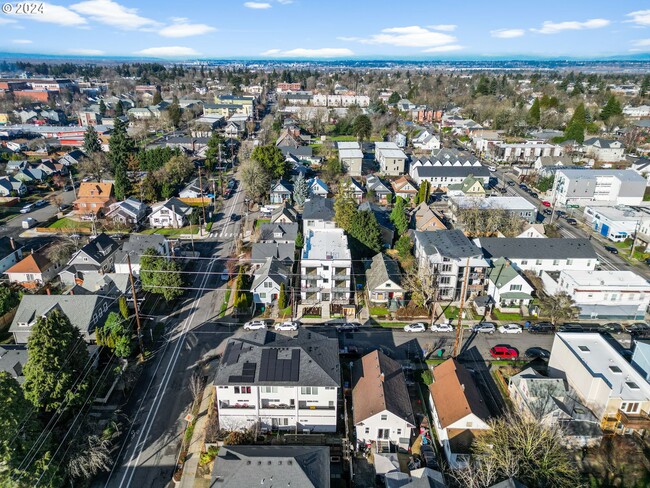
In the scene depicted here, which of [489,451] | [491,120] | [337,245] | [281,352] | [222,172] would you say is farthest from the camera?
[491,120]

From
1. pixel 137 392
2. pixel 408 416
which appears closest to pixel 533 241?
pixel 408 416

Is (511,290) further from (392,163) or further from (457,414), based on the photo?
(392,163)

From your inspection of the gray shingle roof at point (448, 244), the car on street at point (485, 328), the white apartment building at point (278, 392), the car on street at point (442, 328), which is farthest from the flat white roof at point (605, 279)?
the white apartment building at point (278, 392)

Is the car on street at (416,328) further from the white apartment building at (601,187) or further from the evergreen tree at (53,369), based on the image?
the white apartment building at (601,187)

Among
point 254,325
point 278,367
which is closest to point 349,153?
point 254,325

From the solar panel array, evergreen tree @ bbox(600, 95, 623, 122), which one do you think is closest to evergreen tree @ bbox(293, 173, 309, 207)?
the solar panel array

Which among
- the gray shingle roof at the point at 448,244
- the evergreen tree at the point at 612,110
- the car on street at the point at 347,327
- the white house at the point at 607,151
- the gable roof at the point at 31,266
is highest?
the evergreen tree at the point at 612,110

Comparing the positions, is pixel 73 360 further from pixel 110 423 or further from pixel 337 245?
pixel 337 245

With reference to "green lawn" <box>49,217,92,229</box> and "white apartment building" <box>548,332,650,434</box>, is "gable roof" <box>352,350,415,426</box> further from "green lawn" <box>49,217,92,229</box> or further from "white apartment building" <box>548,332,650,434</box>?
"green lawn" <box>49,217,92,229</box>
